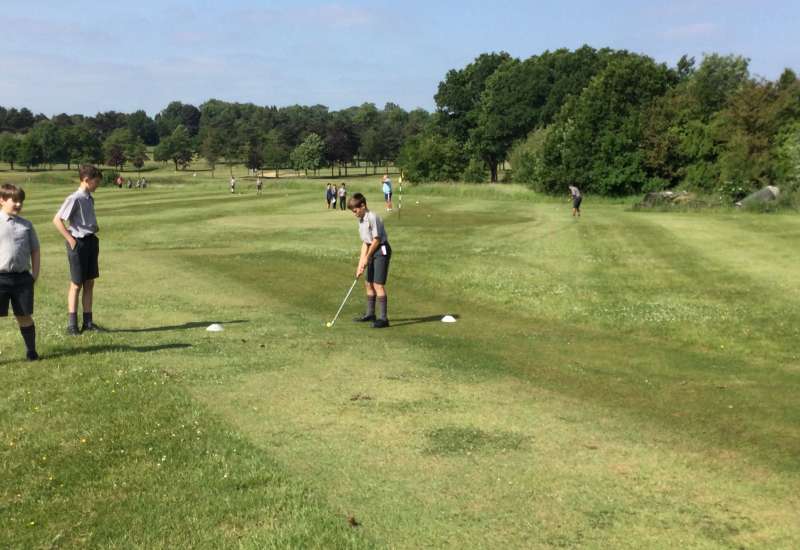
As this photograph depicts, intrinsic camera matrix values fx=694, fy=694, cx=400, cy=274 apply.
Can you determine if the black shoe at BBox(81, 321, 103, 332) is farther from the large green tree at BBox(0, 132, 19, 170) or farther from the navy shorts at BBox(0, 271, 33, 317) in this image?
the large green tree at BBox(0, 132, 19, 170)

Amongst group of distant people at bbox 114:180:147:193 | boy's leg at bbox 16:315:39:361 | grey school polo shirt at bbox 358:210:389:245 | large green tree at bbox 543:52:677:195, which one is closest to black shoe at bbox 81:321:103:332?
boy's leg at bbox 16:315:39:361

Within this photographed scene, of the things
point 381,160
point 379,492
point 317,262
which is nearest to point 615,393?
point 379,492

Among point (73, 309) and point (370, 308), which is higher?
point (73, 309)

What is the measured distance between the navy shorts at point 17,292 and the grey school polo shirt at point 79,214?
2.12 m

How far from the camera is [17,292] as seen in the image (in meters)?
9.64

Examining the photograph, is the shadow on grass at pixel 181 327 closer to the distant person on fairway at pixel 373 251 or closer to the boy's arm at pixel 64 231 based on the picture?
the boy's arm at pixel 64 231

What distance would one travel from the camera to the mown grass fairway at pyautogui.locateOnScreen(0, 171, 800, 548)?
17.8 feet

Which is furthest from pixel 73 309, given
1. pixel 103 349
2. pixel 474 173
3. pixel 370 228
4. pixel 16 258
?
pixel 474 173

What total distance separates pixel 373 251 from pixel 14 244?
6.17m

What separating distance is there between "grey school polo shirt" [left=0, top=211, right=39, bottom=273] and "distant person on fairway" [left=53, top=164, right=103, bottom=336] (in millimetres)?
1765

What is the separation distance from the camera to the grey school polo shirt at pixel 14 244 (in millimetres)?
9484

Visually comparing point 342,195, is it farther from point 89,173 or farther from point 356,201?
point 89,173

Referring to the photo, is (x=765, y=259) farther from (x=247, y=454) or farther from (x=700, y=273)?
(x=247, y=454)

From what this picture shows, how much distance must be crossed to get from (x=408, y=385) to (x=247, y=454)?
304 cm
